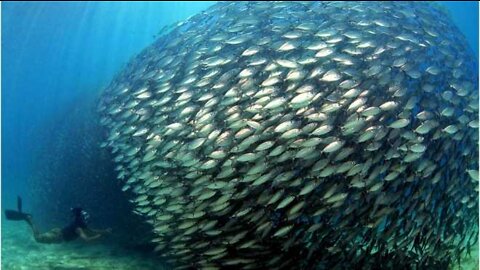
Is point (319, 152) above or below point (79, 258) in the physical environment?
above

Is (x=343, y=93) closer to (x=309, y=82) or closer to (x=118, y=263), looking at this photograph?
(x=309, y=82)

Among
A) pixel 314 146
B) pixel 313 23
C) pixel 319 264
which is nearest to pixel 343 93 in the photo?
pixel 314 146

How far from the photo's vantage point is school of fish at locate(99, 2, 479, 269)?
6469 mm

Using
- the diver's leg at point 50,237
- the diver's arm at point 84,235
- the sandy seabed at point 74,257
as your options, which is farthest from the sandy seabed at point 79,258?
the diver's arm at point 84,235

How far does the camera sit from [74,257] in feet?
33.4

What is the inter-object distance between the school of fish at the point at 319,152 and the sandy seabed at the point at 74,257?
1.61 metres

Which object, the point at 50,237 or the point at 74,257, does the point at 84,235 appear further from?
the point at 50,237

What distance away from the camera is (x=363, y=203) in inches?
255

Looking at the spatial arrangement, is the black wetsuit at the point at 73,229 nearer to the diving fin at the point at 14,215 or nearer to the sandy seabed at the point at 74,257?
the sandy seabed at the point at 74,257

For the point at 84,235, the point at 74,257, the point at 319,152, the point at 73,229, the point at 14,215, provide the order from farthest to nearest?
the point at 14,215 → the point at 74,257 → the point at 73,229 → the point at 84,235 → the point at 319,152

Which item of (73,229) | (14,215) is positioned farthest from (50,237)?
(73,229)

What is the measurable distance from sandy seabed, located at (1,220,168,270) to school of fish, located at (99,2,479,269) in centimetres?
161

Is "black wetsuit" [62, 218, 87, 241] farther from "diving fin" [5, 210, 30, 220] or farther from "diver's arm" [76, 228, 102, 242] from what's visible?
"diving fin" [5, 210, 30, 220]

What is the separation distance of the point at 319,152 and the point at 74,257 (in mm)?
6784
